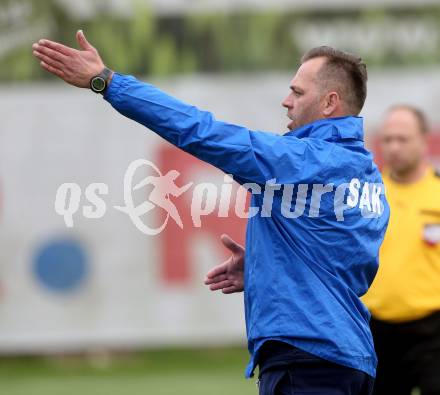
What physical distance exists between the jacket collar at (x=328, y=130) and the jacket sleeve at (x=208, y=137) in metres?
0.22

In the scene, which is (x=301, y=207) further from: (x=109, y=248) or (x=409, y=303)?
(x=109, y=248)

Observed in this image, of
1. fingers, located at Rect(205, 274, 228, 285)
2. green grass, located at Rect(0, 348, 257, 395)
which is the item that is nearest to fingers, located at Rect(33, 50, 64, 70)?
fingers, located at Rect(205, 274, 228, 285)

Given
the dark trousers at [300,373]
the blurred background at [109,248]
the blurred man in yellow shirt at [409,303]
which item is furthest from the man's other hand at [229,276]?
the blurred background at [109,248]

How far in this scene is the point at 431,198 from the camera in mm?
6617

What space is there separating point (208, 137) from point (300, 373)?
1.00 m

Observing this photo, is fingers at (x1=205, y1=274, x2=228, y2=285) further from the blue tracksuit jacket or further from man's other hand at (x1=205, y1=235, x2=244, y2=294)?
the blue tracksuit jacket

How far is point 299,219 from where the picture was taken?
4461 millimetres

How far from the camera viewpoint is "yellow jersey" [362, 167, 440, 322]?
6.37 meters

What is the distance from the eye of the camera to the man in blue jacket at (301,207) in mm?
4219

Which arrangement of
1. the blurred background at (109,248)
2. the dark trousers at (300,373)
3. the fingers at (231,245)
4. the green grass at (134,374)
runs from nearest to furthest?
the dark trousers at (300,373) → the fingers at (231,245) → the green grass at (134,374) → the blurred background at (109,248)

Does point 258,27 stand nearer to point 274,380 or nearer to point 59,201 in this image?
point 59,201

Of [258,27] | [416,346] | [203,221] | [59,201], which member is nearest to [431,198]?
[416,346]

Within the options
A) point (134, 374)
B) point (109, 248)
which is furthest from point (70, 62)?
point (134, 374)

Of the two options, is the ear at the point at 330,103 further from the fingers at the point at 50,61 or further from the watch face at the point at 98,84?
the fingers at the point at 50,61
